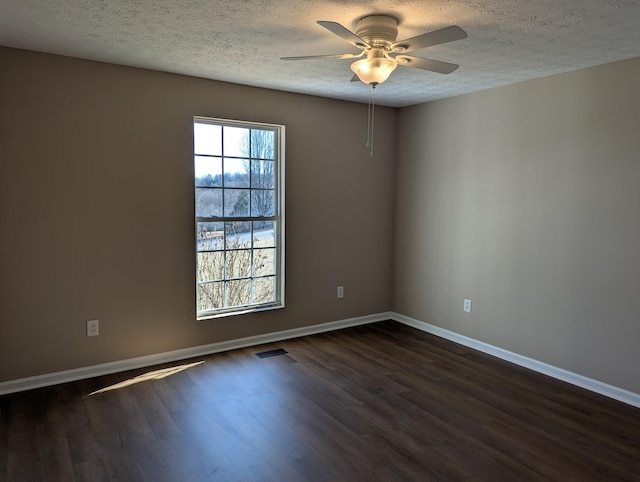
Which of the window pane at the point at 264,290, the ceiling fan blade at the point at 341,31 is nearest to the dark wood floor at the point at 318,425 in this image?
the window pane at the point at 264,290

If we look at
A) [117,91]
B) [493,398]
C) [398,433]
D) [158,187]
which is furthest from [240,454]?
[117,91]

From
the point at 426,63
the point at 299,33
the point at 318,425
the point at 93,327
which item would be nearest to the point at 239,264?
the point at 93,327

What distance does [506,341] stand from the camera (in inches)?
156

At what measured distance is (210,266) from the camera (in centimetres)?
397

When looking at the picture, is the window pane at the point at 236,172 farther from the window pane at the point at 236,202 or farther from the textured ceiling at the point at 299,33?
the textured ceiling at the point at 299,33

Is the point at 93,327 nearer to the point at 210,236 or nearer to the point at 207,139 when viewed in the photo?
the point at 210,236

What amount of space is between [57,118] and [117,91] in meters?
0.46

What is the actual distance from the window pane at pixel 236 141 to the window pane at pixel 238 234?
0.61m

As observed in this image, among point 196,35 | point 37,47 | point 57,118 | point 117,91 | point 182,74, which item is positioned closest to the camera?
point 196,35

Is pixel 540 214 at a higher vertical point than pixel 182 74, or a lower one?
lower

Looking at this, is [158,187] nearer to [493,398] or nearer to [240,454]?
[240,454]

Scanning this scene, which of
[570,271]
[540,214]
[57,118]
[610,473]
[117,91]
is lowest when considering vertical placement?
[610,473]

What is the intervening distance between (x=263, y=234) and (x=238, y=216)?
0.31m

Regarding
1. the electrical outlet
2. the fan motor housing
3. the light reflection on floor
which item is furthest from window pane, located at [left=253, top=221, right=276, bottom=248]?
the fan motor housing
